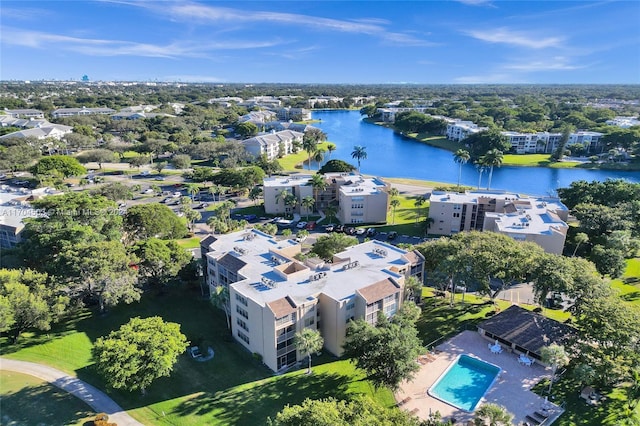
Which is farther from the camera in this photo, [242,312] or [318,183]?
[318,183]

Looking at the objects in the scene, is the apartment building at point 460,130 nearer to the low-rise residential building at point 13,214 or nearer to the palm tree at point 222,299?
the palm tree at point 222,299

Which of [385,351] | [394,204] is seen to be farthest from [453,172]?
[385,351]

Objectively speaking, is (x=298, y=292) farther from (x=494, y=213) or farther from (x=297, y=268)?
(x=494, y=213)

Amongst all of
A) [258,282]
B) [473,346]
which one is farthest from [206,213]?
[473,346]

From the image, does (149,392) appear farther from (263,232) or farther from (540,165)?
(540,165)

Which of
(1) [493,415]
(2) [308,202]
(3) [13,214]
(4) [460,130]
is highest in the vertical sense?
(4) [460,130]

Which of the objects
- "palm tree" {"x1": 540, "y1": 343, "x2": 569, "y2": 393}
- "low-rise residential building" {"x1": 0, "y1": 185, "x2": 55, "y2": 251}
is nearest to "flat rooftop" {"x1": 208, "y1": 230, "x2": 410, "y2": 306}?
"palm tree" {"x1": 540, "y1": 343, "x2": 569, "y2": 393}
